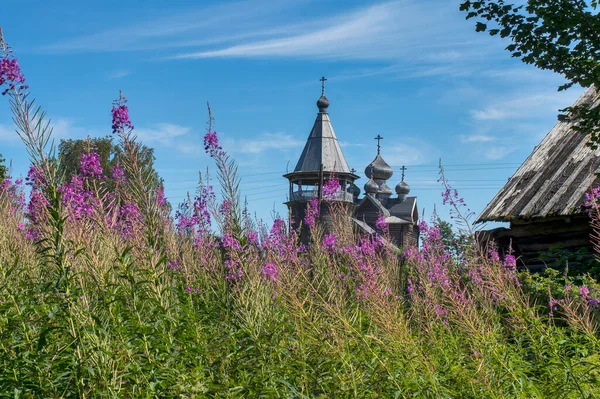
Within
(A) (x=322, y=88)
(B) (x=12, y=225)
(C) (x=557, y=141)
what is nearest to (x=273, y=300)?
(B) (x=12, y=225)

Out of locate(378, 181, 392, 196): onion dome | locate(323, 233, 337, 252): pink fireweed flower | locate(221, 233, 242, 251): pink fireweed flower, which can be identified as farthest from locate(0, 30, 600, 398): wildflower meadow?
locate(378, 181, 392, 196): onion dome

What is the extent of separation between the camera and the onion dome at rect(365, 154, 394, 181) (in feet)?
187

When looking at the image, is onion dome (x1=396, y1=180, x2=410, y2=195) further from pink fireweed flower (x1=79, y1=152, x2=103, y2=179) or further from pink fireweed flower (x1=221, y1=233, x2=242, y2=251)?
pink fireweed flower (x1=79, y1=152, x2=103, y2=179)

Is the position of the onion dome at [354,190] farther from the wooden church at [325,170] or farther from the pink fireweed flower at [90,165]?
the pink fireweed flower at [90,165]

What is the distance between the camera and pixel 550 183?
12914 millimetres

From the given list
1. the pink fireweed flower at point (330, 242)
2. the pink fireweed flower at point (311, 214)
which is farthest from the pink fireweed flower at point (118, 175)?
the pink fireweed flower at point (330, 242)

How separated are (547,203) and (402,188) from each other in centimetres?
4765

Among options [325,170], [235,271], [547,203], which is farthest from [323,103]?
[235,271]

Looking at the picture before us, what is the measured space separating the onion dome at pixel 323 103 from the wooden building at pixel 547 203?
102 ft

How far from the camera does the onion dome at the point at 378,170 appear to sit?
187 ft

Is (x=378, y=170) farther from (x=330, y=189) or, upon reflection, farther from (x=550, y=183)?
(x=330, y=189)

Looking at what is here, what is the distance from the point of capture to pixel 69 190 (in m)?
6.54

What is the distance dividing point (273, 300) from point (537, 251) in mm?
9213

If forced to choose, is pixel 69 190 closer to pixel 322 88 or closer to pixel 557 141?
pixel 557 141
